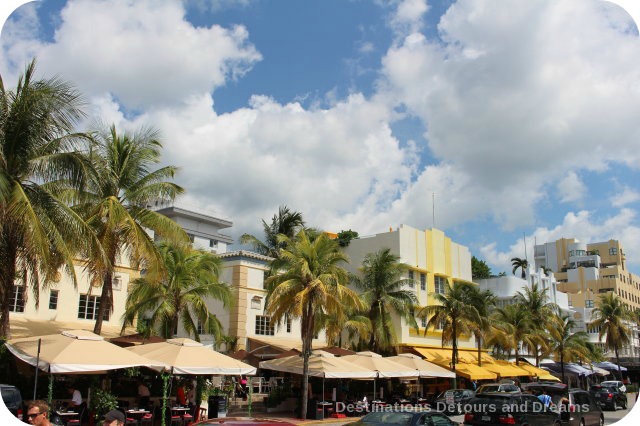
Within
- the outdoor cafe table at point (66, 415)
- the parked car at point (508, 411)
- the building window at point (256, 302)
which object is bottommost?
the outdoor cafe table at point (66, 415)

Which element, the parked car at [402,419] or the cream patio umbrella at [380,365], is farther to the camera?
the cream patio umbrella at [380,365]

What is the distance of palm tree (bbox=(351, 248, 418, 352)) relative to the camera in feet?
118

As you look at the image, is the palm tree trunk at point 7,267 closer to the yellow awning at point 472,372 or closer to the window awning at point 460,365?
the yellow awning at point 472,372

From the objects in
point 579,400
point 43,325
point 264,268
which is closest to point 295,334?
point 264,268

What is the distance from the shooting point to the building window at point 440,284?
44.8 meters

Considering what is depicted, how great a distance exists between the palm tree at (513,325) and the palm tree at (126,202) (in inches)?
1188

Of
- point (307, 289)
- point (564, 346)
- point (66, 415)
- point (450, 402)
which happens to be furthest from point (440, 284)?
point (66, 415)

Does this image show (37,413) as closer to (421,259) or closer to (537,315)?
(421,259)

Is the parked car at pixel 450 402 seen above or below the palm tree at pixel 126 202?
below

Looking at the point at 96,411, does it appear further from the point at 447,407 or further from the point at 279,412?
the point at 447,407

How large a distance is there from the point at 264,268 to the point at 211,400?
14.1 meters

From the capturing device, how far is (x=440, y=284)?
148 ft

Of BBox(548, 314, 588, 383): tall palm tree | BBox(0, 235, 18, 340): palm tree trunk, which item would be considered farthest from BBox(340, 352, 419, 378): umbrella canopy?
BBox(548, 314, 588, 383): tall palm tree

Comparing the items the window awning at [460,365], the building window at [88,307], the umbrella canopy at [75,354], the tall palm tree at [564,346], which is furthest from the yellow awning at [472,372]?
the umbrella canopy at [75,354]
